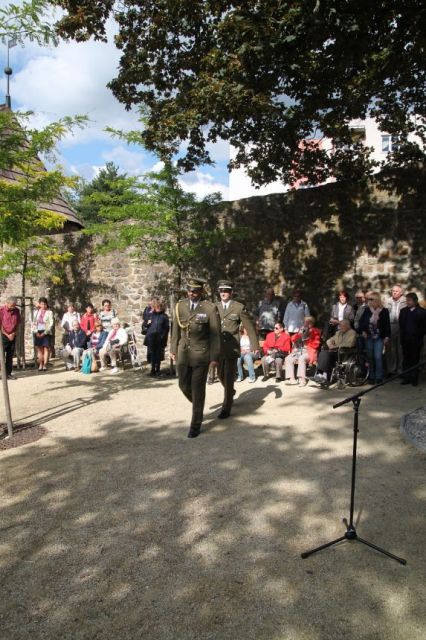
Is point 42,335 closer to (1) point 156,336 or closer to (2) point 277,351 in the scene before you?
(1) point 156,336

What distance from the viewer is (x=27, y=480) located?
5.14 m

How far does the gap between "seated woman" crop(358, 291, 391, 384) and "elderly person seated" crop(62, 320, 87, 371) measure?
730 cm

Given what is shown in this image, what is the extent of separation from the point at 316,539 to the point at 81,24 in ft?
27.1

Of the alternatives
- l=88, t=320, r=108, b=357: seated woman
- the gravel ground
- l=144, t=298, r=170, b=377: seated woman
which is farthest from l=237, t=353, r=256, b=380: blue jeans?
l=88, t=320, r=108, b=357: seated woman

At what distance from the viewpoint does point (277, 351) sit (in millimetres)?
10367

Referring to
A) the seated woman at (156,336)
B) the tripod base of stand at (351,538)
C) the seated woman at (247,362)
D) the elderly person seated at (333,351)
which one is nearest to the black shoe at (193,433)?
the tripod base of stand at (351,538)

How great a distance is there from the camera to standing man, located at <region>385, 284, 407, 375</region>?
33.3 ft

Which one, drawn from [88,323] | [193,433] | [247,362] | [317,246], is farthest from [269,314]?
[193,433]

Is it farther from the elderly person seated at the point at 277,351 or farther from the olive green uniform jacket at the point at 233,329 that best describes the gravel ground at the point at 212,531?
the elderly person seated at the point at 277,351

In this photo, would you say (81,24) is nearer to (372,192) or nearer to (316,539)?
(372,192)

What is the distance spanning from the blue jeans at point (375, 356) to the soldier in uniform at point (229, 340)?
3.15m

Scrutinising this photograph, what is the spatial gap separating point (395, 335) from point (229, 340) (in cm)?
463

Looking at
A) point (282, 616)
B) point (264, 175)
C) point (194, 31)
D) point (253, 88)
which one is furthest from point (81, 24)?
point (282, 616)

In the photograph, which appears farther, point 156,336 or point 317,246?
point 317,246
